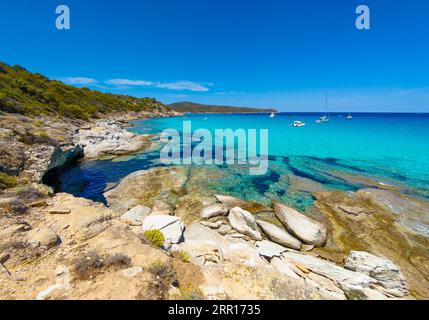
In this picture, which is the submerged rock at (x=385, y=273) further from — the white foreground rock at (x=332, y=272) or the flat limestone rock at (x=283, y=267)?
the flat limestone rock at (x=283, y=267)

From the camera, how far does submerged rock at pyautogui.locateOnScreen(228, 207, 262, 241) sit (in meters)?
8.09

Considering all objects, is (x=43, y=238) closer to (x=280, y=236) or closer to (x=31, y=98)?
(x=280, y=236)

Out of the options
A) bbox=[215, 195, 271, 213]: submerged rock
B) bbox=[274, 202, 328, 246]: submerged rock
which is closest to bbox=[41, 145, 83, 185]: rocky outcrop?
bbox=[215, 195, 271, 213]: submerged rock

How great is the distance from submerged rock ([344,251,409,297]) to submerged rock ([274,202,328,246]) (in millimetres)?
1625

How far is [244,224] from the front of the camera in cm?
847

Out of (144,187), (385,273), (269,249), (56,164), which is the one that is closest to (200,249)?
(269,249)

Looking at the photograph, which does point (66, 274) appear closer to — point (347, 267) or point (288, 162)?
point (347, 267)

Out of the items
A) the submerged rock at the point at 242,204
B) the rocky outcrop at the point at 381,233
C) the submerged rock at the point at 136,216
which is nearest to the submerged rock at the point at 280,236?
the rocky outcrop at the point at 381,233

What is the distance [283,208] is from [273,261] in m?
4.34

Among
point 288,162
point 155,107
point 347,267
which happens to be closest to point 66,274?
point 347,267

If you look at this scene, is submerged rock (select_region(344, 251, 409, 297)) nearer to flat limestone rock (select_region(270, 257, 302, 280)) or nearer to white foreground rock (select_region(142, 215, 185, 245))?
flat limestone rock (select_region(270, 257, 302, 280))

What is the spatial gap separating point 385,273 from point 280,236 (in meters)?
3.44

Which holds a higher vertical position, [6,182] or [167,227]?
[6,182]
